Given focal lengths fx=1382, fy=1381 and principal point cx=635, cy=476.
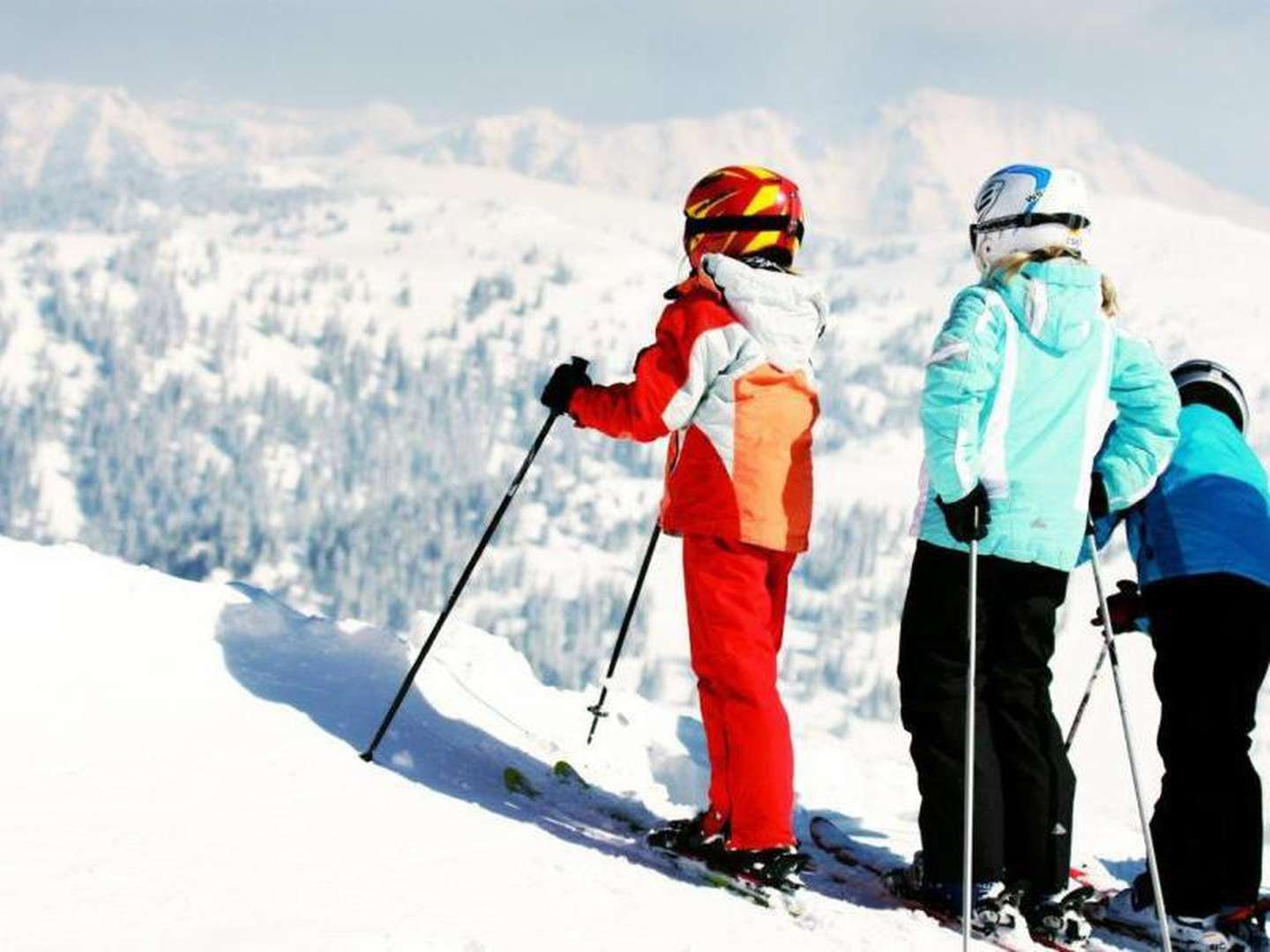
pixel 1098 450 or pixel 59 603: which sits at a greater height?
pixel 1098 450

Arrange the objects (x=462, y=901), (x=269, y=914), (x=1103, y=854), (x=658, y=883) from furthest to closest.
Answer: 1. (x=1103, y=854)
2. (x=658, y=883)
3. (x=462, y=901)
4. (x=269, y=914)

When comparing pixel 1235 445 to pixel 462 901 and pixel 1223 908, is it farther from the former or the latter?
pixel 462 901

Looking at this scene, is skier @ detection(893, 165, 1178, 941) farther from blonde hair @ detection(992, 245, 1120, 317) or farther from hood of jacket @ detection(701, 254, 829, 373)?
hood of jacket @ detection(701, 254, 829, 373)

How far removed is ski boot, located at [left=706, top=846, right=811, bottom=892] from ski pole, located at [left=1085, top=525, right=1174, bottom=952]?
3.85 ft

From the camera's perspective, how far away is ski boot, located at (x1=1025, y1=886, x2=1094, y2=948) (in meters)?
5.05

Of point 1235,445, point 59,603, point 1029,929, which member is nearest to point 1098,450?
point 1235,445

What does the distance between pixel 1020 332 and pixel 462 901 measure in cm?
276

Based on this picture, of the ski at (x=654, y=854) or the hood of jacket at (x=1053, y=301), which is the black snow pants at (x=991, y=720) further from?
the hood of jacket at (x=1053, y=301)

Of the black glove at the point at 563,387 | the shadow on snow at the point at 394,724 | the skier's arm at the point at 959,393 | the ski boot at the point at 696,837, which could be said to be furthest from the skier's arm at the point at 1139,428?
the shadow on snow at the point at 394,724

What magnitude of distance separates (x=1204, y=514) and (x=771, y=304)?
1.92 meters

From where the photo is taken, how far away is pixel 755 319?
516 centimetres

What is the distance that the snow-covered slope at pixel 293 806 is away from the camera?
11.9 ft

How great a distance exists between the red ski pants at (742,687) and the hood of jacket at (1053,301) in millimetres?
1276

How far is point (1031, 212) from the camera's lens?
5.04 m
